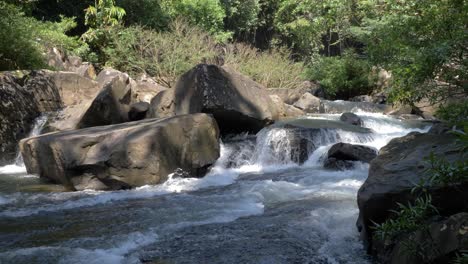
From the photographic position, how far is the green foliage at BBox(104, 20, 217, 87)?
18297 millimetres

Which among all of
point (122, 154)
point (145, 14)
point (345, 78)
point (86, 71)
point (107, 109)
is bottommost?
point (345, 78)

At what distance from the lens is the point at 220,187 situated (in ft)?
28.8

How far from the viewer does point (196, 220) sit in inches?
251

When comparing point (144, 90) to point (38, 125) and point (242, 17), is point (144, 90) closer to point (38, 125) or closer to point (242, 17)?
point (38, 125)

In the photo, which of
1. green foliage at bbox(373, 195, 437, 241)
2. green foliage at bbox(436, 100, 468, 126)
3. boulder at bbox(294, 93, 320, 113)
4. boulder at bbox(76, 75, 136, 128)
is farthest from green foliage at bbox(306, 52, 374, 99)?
green foliage at bbox(373, 195, 437, 241)

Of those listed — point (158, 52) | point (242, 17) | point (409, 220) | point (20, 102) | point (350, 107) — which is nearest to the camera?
point (409, 220)

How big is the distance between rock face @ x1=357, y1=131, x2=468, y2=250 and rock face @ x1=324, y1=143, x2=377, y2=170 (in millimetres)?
4327

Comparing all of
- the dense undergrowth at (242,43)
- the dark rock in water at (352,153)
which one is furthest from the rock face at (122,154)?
the dense undergrowth at (242,43)

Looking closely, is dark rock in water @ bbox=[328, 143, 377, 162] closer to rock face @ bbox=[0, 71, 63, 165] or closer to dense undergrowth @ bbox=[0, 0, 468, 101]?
dense undergrowth @ bbox=[0, 0, 468, 101]

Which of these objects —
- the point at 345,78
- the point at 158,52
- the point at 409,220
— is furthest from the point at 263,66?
the point at 409,220

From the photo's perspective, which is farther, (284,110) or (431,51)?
(284,110)

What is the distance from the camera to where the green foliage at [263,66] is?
65.7 feet

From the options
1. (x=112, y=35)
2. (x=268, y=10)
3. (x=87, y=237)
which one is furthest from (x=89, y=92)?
(x=268, y=10)

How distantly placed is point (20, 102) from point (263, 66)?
1041 centimetres
